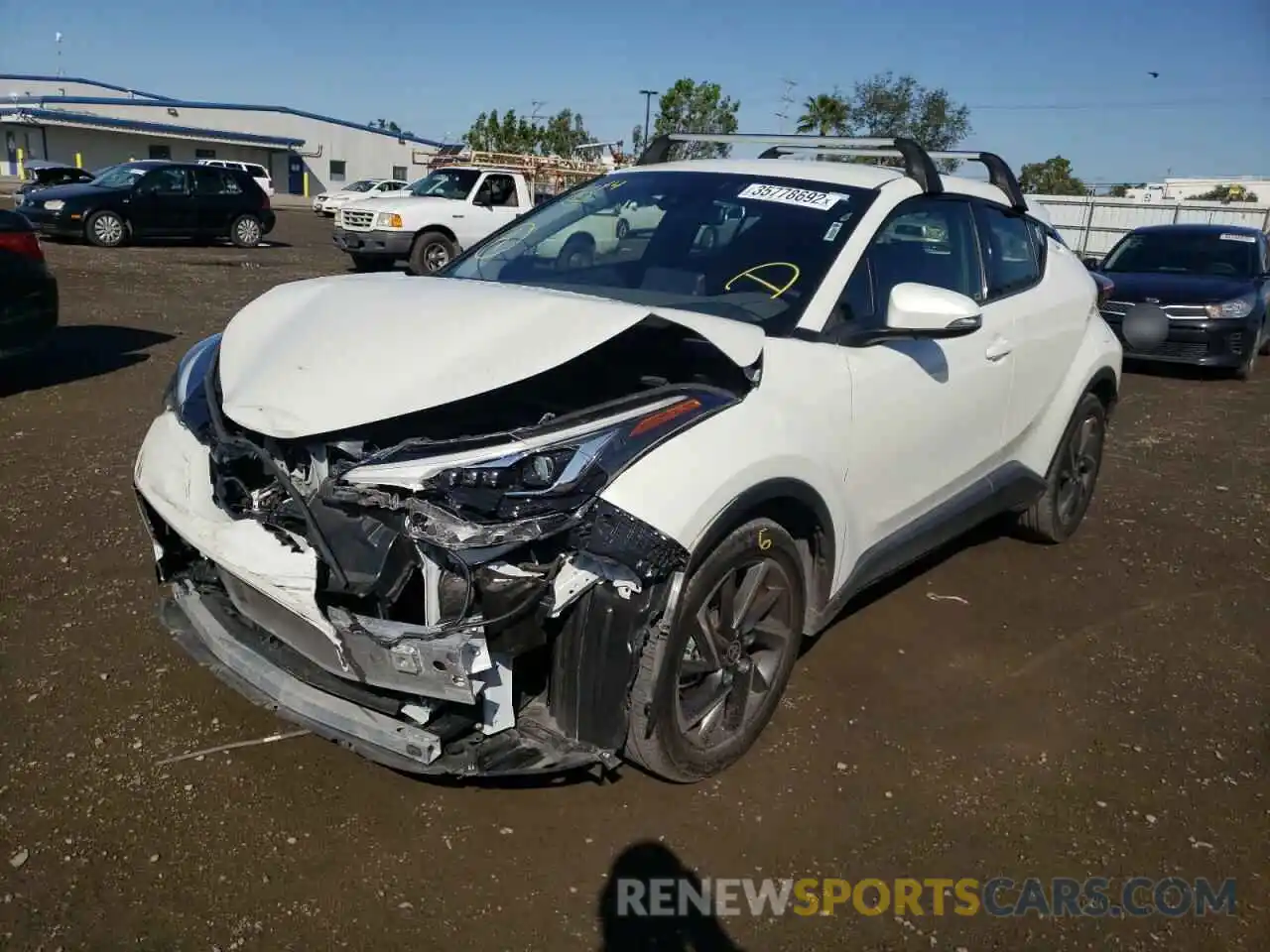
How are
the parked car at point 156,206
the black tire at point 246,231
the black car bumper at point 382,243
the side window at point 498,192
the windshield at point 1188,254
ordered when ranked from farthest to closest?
the black tire at point 246,231, the parked car at point 156,206, the side window at point 498,192, the black car bumper at point 382,243, the windshield at point 1188,254

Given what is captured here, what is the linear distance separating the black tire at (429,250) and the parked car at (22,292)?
29.2 ft

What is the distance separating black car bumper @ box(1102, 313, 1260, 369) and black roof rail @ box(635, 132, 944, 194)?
7330 millimetres

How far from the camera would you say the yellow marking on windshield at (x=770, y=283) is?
337cm

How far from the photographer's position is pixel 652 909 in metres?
2.59

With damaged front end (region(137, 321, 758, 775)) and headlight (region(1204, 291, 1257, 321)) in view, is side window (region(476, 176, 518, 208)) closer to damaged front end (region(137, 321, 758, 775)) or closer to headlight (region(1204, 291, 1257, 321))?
headlight (region(1204, 291, 1257, 321))

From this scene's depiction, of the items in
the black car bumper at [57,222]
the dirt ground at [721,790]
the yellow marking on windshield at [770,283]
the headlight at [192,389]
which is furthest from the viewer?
the black car bumper at [57,222]

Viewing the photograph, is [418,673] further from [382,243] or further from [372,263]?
[372,263]

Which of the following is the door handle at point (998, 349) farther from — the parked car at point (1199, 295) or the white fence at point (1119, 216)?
the white fence at point (1119, 216)

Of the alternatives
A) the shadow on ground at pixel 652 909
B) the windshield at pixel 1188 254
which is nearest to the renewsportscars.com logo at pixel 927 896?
the shadow on ground at pixel 652 909

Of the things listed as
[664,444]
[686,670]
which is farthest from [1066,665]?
[664,444]

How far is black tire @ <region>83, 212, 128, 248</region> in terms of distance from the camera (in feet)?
58.4

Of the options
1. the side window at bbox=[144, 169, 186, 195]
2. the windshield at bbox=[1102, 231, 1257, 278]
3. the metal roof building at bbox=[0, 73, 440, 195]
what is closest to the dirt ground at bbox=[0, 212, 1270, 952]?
the windshield at bbox=[1102, 231, 1257, 278]

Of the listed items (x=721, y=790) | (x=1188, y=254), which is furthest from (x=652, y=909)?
(x=1188, y=254)

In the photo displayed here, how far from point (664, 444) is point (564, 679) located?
655mm
